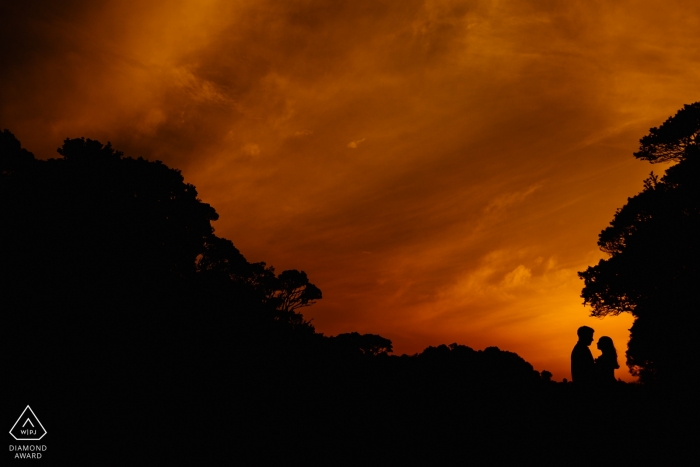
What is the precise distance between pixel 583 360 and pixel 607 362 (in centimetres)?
65

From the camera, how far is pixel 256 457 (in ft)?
32.0

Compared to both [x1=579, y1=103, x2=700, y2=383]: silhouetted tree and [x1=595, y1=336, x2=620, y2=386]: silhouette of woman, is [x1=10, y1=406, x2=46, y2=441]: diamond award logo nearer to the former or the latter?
[x1=595, y1=336, x2=620, y2=386]: silhouette of woman

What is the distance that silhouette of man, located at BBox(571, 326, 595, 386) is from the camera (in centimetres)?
916

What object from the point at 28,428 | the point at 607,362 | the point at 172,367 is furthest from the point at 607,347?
the point at 172,367

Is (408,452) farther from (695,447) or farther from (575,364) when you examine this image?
(695,447)

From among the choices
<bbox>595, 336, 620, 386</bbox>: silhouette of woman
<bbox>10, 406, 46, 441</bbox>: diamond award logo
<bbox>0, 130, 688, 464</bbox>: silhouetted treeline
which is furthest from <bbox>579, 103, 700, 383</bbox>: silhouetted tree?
<bbox>10, 406, 46, 441</bbox>: diamond award logo

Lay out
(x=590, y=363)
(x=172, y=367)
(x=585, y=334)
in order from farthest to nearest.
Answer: (x=172, y=367) → (x=585, y=334) → (x=590, y=363)

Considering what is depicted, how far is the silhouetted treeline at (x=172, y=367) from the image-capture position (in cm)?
1059

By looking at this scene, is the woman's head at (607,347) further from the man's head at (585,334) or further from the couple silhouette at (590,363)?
the man's head at (585,334)

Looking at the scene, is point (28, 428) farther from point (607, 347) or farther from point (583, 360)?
point (607, 347)

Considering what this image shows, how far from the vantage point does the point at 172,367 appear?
17969 millimetres

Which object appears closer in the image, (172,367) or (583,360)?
(583,360)

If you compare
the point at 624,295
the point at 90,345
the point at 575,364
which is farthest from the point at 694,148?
the point at 90,345

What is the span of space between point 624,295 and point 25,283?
29061 millimetres
